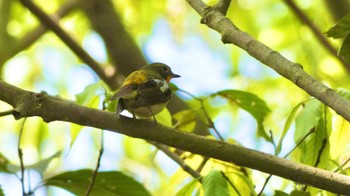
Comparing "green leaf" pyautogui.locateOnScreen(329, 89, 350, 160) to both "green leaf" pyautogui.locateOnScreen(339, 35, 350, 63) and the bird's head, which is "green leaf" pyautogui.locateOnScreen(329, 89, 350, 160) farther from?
the bird's head

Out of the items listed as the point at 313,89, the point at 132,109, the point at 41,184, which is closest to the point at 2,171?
the point at 41,184

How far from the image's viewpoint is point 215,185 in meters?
2.42

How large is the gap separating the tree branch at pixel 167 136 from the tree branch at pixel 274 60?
1.16ft

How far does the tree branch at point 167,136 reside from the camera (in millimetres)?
2203

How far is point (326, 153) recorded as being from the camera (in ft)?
9.00

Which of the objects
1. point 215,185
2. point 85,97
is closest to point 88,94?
point 85,97

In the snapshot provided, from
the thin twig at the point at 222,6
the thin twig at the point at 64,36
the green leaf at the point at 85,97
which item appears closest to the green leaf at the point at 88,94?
the green leaf at the point at 85,97

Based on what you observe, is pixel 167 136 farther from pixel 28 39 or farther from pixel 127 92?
pixel 28 39

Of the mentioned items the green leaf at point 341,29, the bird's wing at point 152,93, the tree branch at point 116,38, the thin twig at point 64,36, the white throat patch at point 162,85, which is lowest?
the green leaf at point 341,29

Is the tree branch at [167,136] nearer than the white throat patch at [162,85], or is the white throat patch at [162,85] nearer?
the tree branch at [167,136]

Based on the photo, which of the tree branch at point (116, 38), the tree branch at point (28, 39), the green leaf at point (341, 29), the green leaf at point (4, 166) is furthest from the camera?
the tree branch at point (116, 38)

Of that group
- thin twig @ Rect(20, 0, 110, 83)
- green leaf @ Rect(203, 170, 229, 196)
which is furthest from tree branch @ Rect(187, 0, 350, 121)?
thin twig @ Rect(20, 0, 110, 83)

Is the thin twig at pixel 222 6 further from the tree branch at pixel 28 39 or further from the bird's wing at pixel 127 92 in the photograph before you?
the tree branch at pixel 28 39

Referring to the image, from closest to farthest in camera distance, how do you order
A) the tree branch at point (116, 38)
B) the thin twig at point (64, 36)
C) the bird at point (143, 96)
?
1. the bird at point (143, 96)
2. the thin twig at point (64, 36)
3. the tree branch at point (116, 38)
